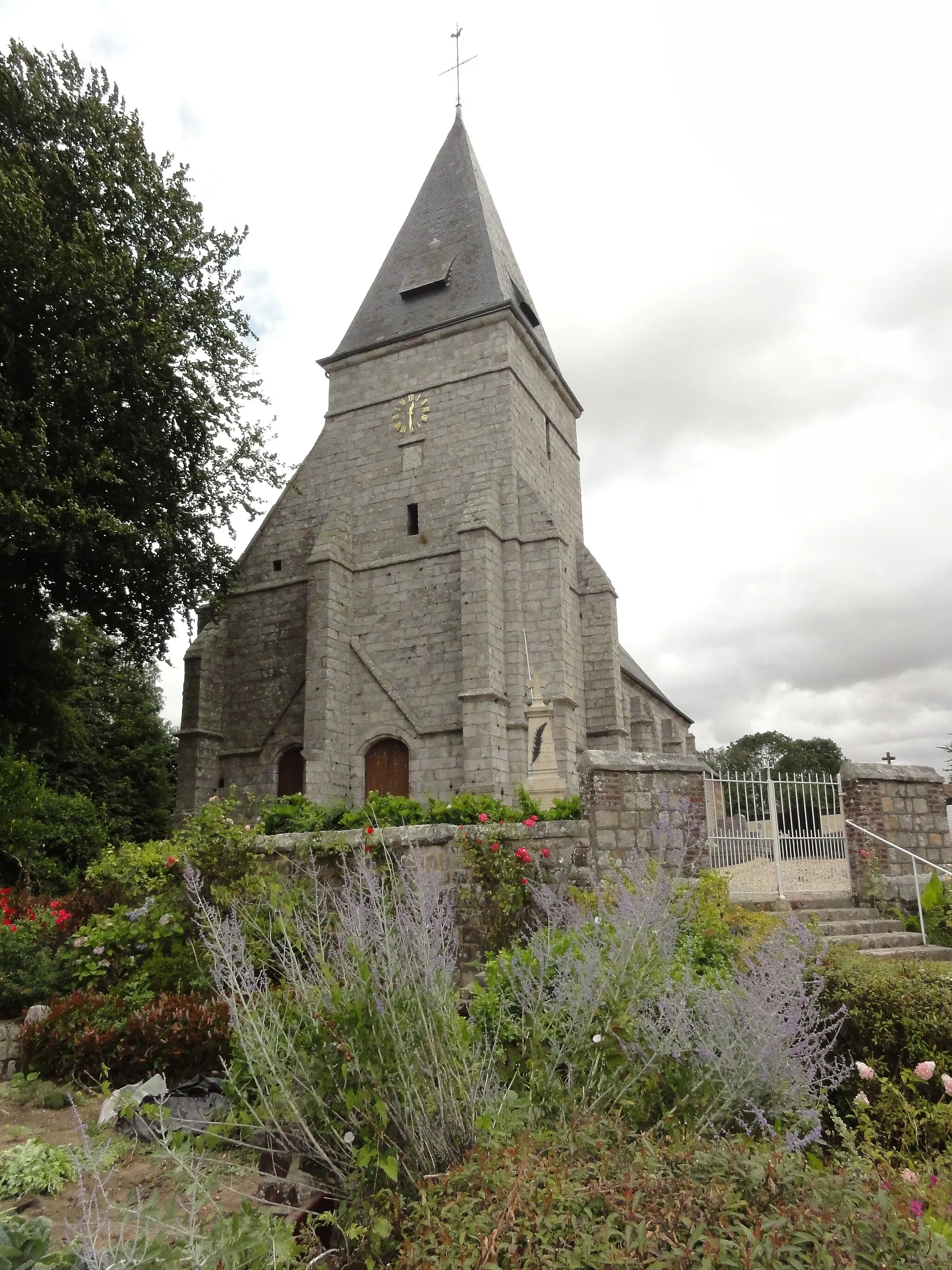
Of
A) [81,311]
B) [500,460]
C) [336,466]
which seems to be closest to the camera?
[81,311]

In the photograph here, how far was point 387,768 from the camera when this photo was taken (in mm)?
16844

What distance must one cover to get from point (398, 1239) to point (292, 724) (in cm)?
1552

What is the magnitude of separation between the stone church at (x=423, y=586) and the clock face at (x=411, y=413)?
0.21 feet

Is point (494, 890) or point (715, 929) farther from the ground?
point (494, 890)

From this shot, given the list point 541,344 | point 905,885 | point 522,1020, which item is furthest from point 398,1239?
point 541,344

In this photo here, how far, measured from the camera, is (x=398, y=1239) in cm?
279

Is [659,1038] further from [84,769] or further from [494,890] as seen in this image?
[84,769]

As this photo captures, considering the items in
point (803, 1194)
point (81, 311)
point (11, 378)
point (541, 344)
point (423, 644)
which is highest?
point (541, 344)

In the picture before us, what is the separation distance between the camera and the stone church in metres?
16.2

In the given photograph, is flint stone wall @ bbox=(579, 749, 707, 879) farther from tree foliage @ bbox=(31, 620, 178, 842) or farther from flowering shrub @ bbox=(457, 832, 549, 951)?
tree foliage @ bbox=(31, 620, 178, 842)

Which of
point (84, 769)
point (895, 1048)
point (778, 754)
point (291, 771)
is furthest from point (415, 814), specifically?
point (778, 754)

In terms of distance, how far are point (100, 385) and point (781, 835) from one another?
38.6ft

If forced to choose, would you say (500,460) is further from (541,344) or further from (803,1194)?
(803,1194)

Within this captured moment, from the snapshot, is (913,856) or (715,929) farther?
(913,856)
